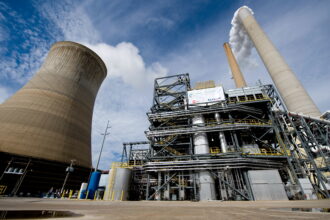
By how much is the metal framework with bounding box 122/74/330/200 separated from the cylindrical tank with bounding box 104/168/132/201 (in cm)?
251

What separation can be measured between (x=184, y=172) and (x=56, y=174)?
1980 cm

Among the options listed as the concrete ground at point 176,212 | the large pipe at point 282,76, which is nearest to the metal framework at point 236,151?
the large pipe at point 282,76

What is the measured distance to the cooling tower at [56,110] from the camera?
21.6 m

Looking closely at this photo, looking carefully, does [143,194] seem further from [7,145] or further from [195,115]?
[7,145]

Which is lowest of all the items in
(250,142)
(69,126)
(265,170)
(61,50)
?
(265,170)

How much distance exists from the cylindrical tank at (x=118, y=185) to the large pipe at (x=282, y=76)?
32.6 meters

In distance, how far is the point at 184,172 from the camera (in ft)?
64.1

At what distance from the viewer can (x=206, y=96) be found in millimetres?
24125

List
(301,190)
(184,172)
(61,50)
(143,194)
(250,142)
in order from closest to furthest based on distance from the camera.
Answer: (301,190), (184,172), (250,142), (143,194), (61,50)

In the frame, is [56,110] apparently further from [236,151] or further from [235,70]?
[235,70]

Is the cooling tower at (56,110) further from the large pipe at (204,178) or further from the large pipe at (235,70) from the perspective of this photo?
the large pipe at (235,70)

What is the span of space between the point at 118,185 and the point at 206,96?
18.2 m

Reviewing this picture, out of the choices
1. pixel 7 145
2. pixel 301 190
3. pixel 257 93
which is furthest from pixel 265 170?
pixel 7 145

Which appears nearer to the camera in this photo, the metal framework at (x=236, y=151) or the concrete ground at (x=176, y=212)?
the concrete ground at (x=176, y=212)
